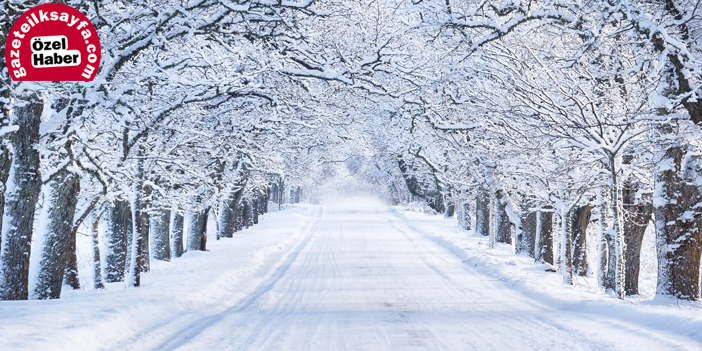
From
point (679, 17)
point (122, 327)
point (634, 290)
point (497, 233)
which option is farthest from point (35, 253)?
point (497, 233)

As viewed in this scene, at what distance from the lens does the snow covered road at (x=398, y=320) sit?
7684mm

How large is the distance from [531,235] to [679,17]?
16.4 meters

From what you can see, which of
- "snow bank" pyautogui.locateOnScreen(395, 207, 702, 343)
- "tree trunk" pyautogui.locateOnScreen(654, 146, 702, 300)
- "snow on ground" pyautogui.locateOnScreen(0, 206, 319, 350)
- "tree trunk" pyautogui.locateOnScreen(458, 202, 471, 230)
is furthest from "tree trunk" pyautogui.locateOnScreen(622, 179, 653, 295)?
"tree trunk" pyautogui.locateOnScreen(458, 202, 471, 230)

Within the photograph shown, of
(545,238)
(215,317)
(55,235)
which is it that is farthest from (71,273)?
(545,238)

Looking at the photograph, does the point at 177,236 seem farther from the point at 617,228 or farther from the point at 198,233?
the point at 617,228

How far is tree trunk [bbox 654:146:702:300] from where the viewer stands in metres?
10.6

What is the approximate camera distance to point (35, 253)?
Answer: 412 inches

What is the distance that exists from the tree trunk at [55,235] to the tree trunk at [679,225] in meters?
10.7

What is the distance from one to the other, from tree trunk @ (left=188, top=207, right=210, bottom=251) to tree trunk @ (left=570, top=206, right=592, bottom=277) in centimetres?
1393

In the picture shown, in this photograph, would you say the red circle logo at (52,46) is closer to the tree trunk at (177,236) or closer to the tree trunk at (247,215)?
the tree trunk at (177,236)

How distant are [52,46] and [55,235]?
3.74 metres

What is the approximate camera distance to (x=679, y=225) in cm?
1070

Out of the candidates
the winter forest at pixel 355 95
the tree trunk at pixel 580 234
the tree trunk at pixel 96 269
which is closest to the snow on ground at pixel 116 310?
the tree trunk at pixel 96 269

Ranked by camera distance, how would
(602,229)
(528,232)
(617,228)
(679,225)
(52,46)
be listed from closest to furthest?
(52,46)
(679,225)
(617,228)
(602,229)
(528,232)
